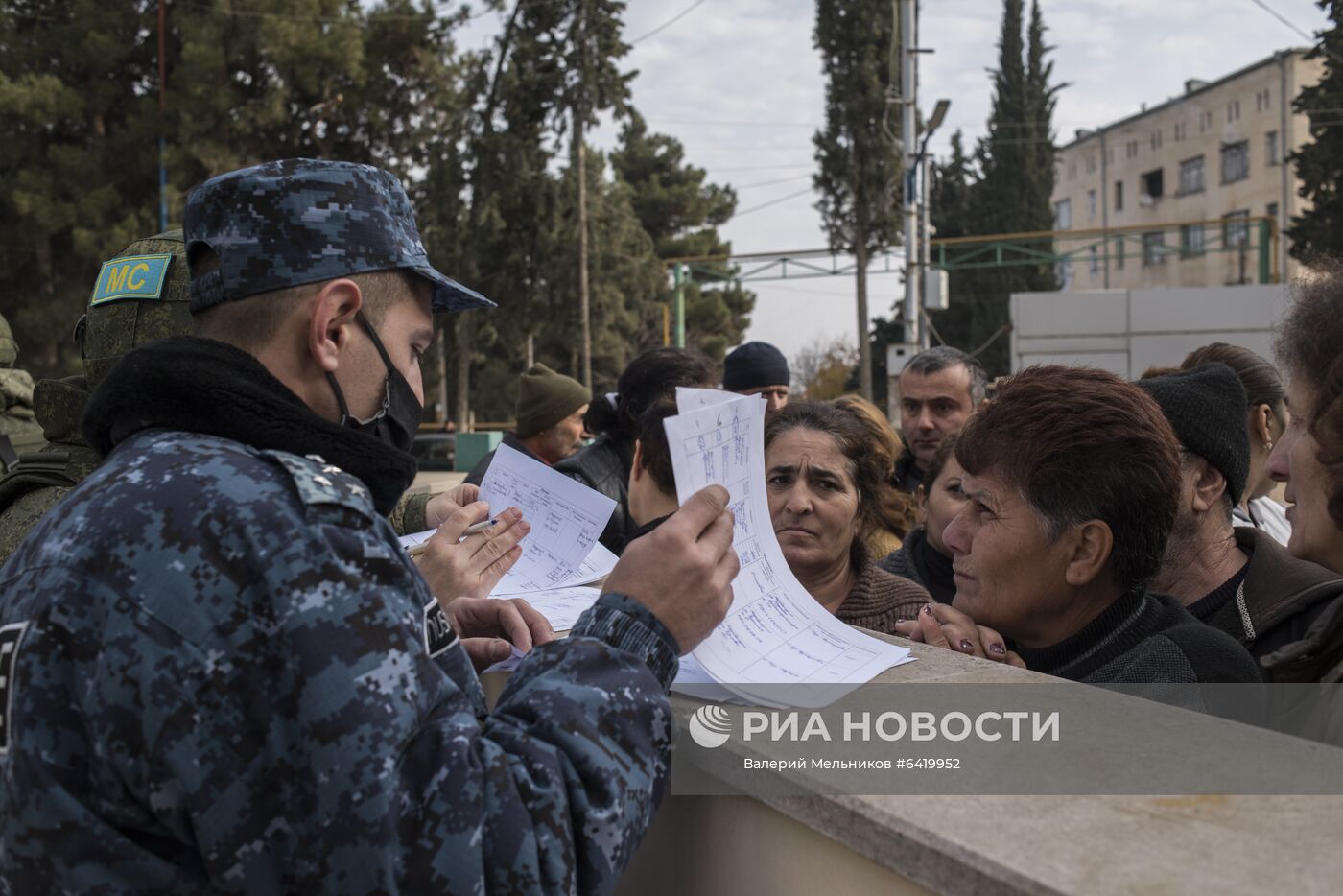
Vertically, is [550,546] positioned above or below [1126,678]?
above

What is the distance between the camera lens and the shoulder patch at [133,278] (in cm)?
232

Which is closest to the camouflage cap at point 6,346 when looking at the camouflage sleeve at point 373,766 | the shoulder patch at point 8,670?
the shoulder patch at point 8,670

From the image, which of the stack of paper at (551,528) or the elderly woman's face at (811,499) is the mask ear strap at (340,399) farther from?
the elderly woman's face at (811,499)

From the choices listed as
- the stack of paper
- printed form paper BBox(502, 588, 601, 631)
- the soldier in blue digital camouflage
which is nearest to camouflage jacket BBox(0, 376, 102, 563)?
the stack of paper

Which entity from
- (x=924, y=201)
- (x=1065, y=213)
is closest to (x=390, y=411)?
(x=924, y=201)

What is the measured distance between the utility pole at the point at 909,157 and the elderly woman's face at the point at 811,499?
1582 centimetres

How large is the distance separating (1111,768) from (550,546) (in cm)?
134

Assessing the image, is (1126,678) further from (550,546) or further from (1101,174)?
(1101,174)

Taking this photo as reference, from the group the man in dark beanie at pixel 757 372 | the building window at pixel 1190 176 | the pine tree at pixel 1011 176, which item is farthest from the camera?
the building window at pixel 1190 176

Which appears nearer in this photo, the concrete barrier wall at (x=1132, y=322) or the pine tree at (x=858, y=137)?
the concrete barrier wall at (x=1132, y=322)

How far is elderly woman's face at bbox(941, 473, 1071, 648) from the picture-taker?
2.22 m

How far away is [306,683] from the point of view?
1.15m

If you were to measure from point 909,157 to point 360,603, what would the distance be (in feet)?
63.9

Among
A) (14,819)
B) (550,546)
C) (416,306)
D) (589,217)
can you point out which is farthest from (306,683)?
(589,217)
